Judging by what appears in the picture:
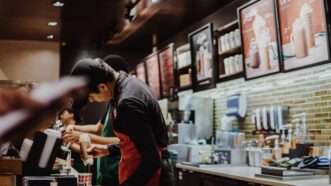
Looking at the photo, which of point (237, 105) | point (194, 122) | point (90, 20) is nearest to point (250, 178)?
point (237, 105)

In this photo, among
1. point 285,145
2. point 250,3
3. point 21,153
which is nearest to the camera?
point 21,153

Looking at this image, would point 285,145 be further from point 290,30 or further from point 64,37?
point 64,37

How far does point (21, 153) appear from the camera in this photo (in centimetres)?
240

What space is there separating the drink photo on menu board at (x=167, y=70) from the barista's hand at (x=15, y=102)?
19.1 feet

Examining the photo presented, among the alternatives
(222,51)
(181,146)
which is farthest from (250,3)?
(181,146)

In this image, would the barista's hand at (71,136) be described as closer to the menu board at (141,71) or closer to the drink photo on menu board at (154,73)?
the drink photo on menu board at (154,73)

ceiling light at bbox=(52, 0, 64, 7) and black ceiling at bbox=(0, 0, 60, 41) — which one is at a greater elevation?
black ceiling at bbox=(0, 0, 60, 41)

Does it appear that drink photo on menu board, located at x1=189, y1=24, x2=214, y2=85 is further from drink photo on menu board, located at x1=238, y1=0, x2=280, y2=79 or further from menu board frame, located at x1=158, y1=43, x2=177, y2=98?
drink photo on menu board, located at x1=238, y1=0, x2=280, y2=79

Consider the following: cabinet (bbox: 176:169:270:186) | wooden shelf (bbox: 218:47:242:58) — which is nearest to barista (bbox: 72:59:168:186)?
cabinet (bbox: 176:169:270:186)

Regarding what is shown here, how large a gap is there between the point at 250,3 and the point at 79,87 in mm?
4025

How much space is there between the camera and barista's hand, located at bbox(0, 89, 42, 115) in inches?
9.5

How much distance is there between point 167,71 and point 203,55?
1137mm

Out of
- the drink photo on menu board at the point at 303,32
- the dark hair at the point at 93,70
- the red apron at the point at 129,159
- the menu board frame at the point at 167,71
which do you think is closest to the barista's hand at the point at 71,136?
the red apron at the point at 129,159

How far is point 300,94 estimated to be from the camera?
4004mm
